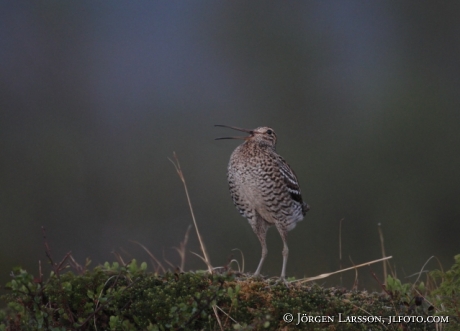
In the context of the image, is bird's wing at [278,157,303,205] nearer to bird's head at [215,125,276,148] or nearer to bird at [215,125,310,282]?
bird at [215,125,310,282]

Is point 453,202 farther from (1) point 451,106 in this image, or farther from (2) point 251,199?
(2) point 251,199

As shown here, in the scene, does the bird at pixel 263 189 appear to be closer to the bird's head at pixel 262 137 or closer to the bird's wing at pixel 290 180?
the bird's wing at pixel 290 180

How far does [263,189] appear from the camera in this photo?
846cm

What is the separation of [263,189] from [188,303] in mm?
2606

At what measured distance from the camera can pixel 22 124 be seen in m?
33.3

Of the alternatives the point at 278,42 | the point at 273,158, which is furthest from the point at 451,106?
the point at 273,158

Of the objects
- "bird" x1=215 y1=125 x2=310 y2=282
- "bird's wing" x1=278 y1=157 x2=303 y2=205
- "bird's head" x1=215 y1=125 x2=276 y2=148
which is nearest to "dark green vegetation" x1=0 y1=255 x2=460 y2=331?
"bird" x1=215 y1=125 x2=310 y2=282

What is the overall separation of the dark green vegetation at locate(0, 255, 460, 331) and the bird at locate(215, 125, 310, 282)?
5.68ft

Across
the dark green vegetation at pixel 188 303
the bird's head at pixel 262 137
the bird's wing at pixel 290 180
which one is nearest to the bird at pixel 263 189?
the bird's wing at pixel 290 180

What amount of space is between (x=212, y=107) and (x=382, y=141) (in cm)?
571

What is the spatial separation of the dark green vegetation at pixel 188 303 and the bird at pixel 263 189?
5.68ft

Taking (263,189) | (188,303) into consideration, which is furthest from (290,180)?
(188,303)

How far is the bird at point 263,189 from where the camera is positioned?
8453 mm

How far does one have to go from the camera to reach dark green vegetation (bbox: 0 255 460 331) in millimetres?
5883
